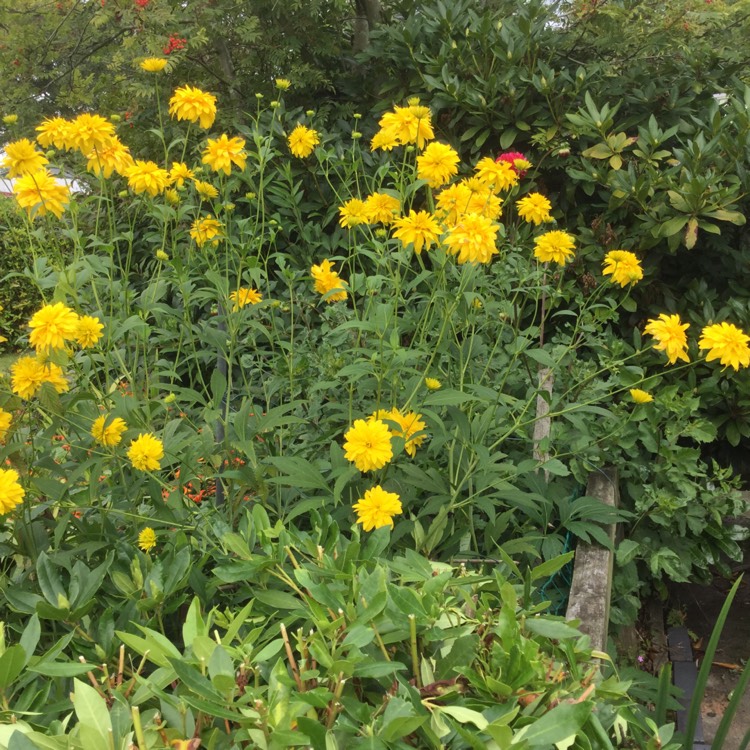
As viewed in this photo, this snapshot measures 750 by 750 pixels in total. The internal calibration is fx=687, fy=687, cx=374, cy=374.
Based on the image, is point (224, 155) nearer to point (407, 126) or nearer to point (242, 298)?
point (242, 298)

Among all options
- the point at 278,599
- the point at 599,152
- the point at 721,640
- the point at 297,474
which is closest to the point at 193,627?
the point at 278,599

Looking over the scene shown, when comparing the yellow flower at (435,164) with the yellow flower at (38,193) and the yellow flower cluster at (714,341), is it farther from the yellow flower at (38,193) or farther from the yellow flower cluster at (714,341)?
the yellow flower at (38,193)

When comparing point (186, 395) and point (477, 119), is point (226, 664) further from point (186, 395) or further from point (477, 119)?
point (477, 119)

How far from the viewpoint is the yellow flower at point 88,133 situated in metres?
1.51

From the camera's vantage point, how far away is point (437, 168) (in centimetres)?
155

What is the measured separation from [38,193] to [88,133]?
0.59 ft

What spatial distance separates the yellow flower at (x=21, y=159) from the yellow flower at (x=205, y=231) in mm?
395

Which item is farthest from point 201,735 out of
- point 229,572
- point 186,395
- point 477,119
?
point 477,119

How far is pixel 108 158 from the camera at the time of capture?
1606mm

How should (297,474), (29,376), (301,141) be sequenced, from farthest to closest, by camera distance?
(301,141) → (297,474) → (29,376)

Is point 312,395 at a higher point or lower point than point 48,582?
lower

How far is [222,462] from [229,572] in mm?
686

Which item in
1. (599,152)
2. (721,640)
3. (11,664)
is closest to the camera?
(11,664)

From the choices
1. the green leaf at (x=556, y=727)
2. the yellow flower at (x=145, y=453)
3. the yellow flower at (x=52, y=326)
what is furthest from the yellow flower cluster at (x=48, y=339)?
the green leaf at (x=556, y=727)
